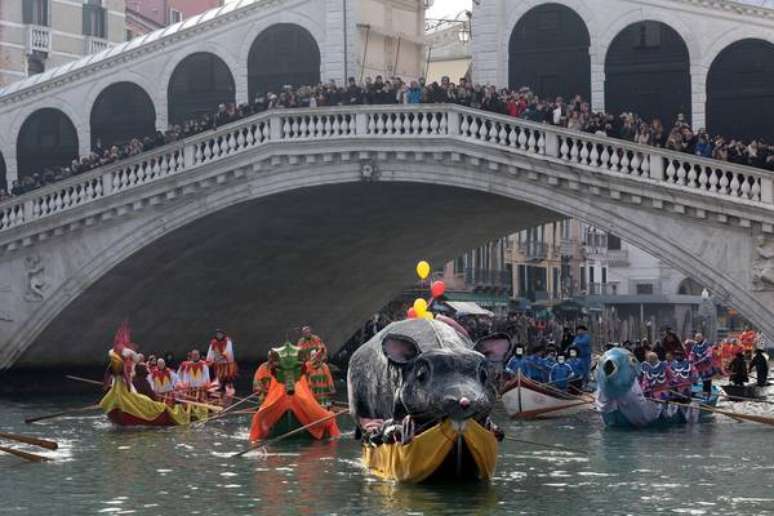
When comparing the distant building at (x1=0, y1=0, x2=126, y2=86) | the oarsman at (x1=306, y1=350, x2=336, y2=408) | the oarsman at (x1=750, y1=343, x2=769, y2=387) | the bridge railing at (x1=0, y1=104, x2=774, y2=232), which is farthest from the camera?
the distant building at (x1=0, y1=0, x2=126, y2=86)

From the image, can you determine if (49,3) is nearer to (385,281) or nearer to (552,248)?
(385,281)

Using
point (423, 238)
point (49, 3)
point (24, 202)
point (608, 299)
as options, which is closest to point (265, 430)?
point (24, 202)

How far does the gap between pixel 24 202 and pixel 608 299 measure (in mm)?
45984

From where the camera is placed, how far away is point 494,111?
39031mm

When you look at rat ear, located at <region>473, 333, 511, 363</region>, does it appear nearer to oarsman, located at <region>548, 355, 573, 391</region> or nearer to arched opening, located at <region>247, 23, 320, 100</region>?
oarsman, located at <region>548, 355, 573, 391</region>

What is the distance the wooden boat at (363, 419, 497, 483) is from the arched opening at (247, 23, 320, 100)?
22.3 meters

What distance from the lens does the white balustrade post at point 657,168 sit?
36312 millimetres

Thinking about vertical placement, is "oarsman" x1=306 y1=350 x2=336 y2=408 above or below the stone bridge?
below

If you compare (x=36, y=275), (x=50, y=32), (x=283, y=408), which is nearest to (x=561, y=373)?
(x=283, y=408)

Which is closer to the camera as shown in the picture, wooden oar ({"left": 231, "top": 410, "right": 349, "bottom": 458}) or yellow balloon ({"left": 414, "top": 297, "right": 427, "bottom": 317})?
yellow balloon ({"left": 414, "top": 297, "right": 427, "bottom": 317})

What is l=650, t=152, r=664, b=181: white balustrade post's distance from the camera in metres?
36.3

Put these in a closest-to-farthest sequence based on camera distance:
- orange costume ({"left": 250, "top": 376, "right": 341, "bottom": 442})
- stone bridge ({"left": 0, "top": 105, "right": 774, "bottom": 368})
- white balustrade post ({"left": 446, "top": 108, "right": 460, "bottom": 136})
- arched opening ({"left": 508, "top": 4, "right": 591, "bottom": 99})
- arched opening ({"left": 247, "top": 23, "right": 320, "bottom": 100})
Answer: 1. orange costume ({"left": 250, "top": 376, "right": 341, "bottom": 442})
2. stone bridge ({"left": 0, "top": 105, "right": 774, "bottom": 368})
3. white balustrade post ({"left": 446, "top": 108, "right": 460, "bottom": 136})
4. arched opening ({"left": 508, "top": 4, "right": 591, "bottom": 99})
5. arched opening ({"left": 247, "top": 23, "right": 320, "bottom": 100})

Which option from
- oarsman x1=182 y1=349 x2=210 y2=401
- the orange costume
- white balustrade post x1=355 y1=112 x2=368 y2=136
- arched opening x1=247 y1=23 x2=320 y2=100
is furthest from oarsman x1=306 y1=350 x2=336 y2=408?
arched opening x1=247 y1=23 x2=320 y2=100

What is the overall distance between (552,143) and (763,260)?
5.00 metres
